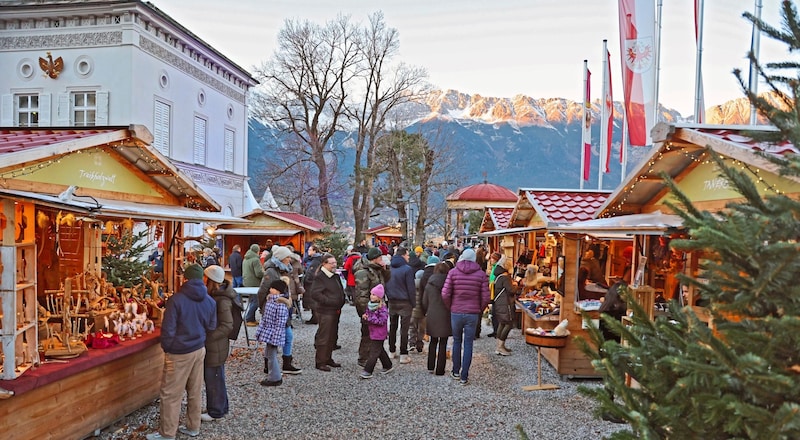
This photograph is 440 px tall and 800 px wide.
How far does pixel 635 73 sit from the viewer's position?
11.8 meters

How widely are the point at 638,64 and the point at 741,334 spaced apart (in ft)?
36.5

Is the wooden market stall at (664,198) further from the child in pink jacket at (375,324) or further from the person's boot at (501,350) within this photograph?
the child in pink jacket at (375,324)

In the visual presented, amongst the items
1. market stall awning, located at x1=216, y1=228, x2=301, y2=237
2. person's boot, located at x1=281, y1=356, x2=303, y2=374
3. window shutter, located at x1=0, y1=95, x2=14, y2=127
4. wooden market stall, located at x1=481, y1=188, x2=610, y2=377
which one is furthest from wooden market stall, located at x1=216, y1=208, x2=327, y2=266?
person's boot, located at x1=281, y1=356, x2=303, y2=374

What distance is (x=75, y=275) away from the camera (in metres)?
7.16

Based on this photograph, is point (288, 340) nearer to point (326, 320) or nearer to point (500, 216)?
point (326, 320)

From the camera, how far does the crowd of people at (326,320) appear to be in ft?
18.8

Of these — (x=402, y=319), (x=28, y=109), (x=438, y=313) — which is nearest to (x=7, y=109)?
(x=28, y=109)

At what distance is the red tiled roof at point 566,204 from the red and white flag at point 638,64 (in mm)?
1783

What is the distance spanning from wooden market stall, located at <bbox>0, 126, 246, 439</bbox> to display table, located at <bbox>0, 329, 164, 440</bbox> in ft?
0.04

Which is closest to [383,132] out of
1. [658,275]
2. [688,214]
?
[658,275]

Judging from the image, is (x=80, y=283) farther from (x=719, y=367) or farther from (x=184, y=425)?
(x=719, y=367)

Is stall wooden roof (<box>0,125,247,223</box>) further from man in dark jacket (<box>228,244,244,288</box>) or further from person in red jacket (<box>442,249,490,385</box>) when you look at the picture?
man in dark jacket (<box>228,244,244,288</box>)

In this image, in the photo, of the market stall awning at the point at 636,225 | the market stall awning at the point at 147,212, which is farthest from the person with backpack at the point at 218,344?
the market stall awning at the point at 636,225

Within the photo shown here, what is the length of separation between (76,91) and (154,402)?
1635 cm
